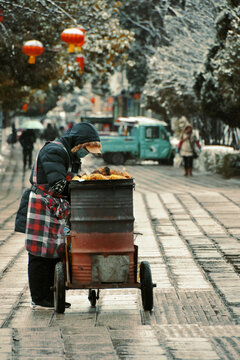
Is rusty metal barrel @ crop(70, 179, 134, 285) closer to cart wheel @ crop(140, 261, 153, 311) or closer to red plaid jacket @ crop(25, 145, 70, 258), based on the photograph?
cart wheel @ crop(140, 261, 153, 311)

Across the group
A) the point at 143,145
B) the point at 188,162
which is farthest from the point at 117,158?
the point at 188,162

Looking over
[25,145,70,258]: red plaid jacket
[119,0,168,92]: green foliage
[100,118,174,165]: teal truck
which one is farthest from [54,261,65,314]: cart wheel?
[119,0,168,92]: green foliage

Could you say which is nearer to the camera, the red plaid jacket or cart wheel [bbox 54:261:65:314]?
cart wheel [bbox 54:261:65:314]

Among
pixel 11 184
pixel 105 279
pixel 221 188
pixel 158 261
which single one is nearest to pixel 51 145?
pixel 105 279

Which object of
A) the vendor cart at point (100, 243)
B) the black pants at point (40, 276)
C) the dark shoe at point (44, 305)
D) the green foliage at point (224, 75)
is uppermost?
the green foliage at point (224, 75)

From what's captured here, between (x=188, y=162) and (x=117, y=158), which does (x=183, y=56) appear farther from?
(x=188, y=162)

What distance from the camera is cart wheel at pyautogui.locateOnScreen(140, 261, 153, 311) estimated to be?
5609 millimetres

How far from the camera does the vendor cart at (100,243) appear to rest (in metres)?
5.46

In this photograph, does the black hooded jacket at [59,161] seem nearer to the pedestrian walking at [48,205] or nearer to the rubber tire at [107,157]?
the pedestrian walking at [48,205]

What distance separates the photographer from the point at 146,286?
18.4 feet

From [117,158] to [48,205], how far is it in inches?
934

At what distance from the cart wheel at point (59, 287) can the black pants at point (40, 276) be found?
10.9 inches

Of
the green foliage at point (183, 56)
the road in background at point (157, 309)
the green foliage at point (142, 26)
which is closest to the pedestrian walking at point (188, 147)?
the green foliage at point (183, 56)

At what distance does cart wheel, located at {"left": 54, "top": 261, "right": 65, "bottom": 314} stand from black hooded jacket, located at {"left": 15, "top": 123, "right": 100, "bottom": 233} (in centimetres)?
49
